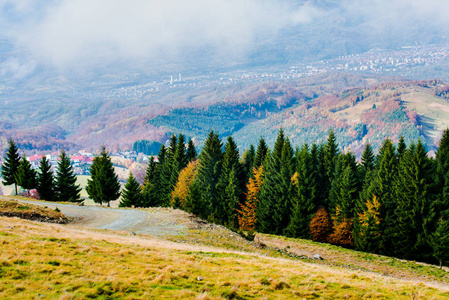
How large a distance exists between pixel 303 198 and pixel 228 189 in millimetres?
14193

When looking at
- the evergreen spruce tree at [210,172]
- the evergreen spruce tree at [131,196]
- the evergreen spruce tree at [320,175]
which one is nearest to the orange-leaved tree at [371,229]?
the evergreen spruce tree at [320,175]

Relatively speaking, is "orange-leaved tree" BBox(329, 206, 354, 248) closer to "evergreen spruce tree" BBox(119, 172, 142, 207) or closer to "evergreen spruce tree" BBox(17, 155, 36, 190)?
"evergreen spruce tree" BBox(119, 172, 142, 207)

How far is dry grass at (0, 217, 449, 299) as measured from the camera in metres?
11.0

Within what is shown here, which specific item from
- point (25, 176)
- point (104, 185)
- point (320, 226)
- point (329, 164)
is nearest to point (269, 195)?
point (320, 226)

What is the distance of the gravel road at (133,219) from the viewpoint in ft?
111

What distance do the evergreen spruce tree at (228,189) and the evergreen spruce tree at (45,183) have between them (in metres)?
31.6

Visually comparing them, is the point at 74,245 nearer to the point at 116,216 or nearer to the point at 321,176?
the point at 116,216

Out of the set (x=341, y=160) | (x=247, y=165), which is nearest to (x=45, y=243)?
(x=341, y=160)

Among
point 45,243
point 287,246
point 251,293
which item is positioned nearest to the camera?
point 251,293

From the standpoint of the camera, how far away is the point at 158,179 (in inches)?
3278

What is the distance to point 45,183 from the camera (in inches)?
2552

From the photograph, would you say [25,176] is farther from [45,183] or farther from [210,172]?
[210,172]

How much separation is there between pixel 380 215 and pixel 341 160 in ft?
43.9

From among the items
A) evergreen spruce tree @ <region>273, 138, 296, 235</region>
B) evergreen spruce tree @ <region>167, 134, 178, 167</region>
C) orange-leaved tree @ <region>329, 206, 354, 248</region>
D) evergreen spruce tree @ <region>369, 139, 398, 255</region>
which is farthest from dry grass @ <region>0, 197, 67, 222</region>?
evergreen spruce tree @ <region>369, 139, 398, 255</region>
